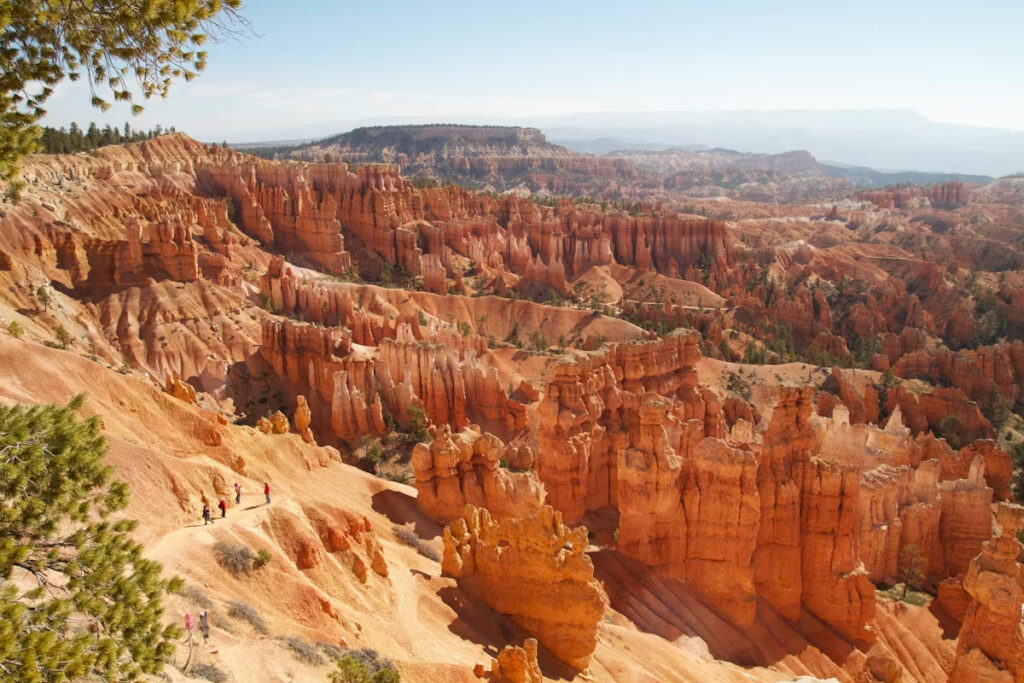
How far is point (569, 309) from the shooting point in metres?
68.1

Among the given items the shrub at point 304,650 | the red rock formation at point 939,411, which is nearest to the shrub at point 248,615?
the shrub at point 304,650

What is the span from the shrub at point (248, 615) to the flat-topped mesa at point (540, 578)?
6624mm

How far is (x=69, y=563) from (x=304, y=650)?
4.82 meters

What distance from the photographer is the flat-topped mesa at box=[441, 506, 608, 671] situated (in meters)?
16.8

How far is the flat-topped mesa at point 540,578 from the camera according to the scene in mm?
16828

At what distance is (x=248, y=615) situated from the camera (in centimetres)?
1262

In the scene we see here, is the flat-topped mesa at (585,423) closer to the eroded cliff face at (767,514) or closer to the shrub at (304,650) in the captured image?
the eroded cliff face at (767,514)

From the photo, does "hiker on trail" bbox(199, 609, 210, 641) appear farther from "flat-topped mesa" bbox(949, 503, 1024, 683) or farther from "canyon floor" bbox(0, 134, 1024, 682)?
"flat-topped mesa" bbox(949, 503, 1024, 683)

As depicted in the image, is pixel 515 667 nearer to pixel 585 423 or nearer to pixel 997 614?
pixel 997 614

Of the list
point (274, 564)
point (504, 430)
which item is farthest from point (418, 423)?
point (274, 564)

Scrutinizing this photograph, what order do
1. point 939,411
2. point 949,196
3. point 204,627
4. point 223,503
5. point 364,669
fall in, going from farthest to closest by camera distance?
point 949,196
point 939,411
point 223,503
point 364,669
point 204,627

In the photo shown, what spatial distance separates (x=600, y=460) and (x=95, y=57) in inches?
838

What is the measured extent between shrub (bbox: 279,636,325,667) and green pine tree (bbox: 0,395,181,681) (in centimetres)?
342

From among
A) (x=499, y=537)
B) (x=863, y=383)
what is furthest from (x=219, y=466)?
(x=863, y=383)
